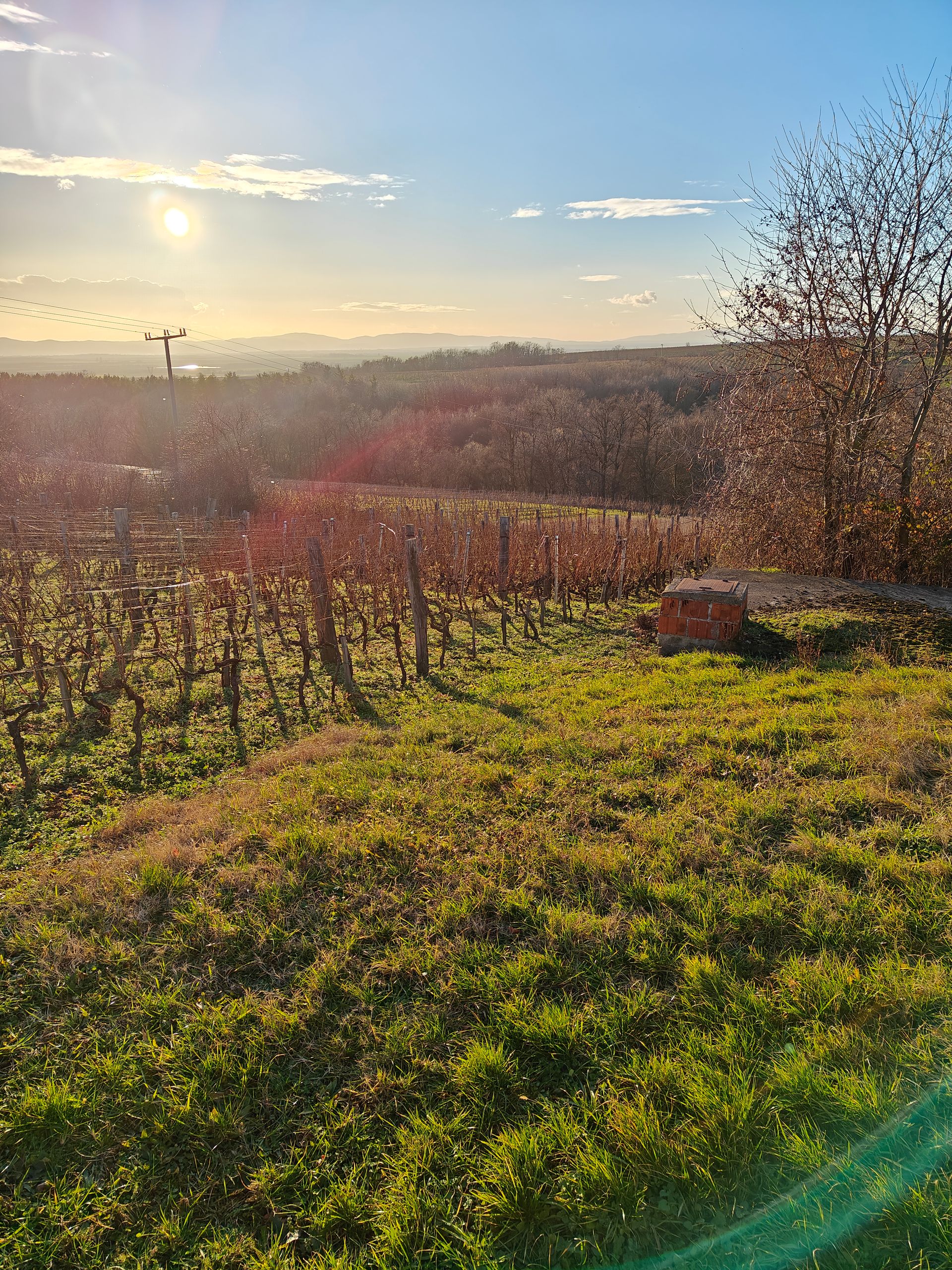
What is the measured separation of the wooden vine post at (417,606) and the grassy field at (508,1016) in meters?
3.41

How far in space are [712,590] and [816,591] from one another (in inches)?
82.5

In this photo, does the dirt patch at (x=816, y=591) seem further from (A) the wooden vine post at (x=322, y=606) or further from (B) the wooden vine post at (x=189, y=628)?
(B) the wooden vine post at (x=189, y=628)

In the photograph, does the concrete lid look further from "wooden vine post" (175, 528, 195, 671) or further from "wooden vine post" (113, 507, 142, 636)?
"wooden vine post" (113, 507, 142, 636)

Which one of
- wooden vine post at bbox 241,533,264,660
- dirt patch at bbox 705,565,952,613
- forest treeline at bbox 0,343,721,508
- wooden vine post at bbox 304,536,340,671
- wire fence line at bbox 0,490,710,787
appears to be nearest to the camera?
dirt patch at bbox 705,565,952,613

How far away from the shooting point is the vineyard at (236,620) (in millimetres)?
6262

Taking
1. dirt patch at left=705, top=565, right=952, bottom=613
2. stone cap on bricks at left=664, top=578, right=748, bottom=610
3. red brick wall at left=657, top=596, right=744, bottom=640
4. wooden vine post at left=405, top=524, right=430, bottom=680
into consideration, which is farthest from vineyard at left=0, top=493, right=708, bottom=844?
dirt patch at left=705, top=565, right=952, bottom=613

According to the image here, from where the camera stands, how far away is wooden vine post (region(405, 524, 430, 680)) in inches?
310

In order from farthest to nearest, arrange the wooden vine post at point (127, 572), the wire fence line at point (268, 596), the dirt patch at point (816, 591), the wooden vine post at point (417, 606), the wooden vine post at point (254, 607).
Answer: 1. the wooden vine post at point (127, 572)
2. the wooden vine post at point (254, 607)
3. the wooden vine post at point (417, 606)
4. the wire fence line at point (268, 596)
5. the dirt patch at point (816, 591)

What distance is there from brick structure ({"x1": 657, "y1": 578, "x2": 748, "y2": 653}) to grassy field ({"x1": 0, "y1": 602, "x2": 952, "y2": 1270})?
2.07m

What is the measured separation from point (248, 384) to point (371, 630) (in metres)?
71.6

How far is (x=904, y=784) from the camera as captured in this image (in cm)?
364

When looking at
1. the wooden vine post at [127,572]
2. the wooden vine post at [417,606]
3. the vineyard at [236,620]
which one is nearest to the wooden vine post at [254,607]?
the vineyard at [236,620]

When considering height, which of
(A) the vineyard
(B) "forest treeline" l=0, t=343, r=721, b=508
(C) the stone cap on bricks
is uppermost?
(B) "forest treeline" l=0, t=343, r=721, b=508

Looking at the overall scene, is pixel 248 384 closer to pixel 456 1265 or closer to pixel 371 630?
pixel 371 630
